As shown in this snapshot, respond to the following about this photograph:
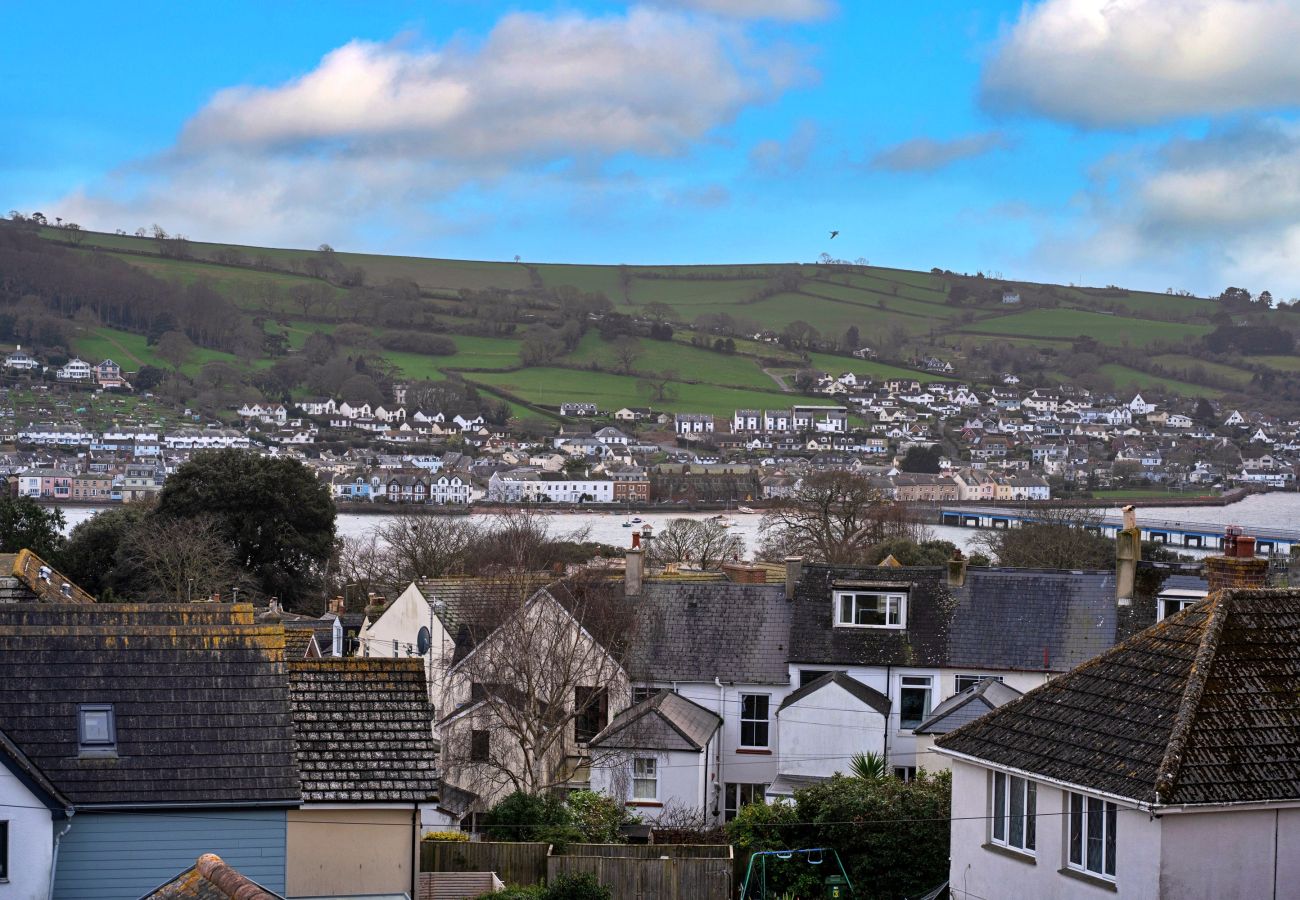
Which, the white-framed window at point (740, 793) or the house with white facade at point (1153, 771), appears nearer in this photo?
the house with white facade at point (1153, 771)

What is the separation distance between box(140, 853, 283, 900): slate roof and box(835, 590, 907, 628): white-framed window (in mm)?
17189

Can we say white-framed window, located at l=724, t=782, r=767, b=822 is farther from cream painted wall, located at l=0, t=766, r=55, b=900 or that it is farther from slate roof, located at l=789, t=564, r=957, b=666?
cream painted wall, located at l=0, t=766, r=55, b=900

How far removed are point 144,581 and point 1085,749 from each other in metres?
39.6

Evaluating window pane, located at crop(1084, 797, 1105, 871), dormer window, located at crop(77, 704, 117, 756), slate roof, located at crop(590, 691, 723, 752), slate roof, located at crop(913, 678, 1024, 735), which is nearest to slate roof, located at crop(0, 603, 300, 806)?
dormer window, located at crop(77, 704, 117, 756)

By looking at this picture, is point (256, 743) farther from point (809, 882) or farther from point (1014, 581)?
point (1014, 581)

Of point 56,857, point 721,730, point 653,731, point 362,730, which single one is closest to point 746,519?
point 721,730

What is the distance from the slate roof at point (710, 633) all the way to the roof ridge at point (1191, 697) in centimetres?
1313

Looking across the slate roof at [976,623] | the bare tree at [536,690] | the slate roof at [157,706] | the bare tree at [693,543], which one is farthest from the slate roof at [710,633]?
the bare tree at [693,543]

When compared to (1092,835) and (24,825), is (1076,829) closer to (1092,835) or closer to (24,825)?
(1092,835)

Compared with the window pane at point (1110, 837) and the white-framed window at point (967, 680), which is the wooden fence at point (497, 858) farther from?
the white-framed window at point (967, 680)

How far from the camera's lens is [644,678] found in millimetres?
23656

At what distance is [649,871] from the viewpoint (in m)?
15.1

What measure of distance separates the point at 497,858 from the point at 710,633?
30.8 feet

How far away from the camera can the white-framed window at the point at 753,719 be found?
927 inches
